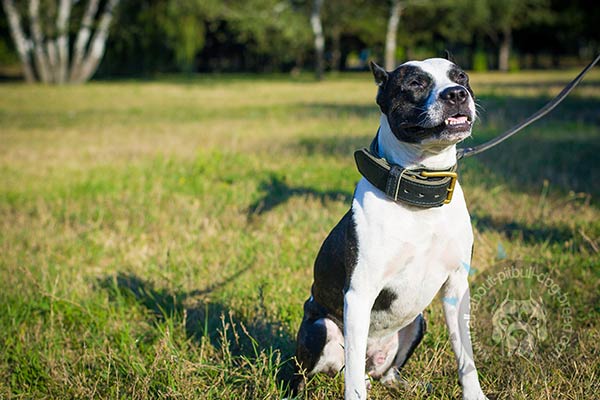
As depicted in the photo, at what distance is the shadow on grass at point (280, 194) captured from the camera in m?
5.83

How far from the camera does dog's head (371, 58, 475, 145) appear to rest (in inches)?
93.8

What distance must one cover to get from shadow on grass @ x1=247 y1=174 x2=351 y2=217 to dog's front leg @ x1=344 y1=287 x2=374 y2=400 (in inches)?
125

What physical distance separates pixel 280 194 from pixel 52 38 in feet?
78.3

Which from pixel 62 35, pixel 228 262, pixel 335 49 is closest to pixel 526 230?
pixel 228 262

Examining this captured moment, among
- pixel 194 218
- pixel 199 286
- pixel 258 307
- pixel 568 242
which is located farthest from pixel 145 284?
pixel 568 242

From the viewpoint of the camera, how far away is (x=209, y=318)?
3668 mm

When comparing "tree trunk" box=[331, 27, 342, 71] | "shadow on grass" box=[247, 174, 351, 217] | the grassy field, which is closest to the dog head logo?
the grassy field

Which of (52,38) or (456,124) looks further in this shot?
(52,38)

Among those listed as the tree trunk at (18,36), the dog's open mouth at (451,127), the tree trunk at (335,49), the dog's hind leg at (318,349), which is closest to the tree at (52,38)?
the tree trunk at (18,36)

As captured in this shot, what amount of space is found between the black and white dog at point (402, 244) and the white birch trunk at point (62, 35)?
26.6 meters

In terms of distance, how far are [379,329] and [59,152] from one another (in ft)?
25.4

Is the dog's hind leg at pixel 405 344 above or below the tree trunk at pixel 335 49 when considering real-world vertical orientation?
below

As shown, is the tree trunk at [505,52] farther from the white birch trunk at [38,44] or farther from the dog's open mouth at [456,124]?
the dog's open mouth at [456,124]

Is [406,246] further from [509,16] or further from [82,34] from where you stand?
[509,16]
